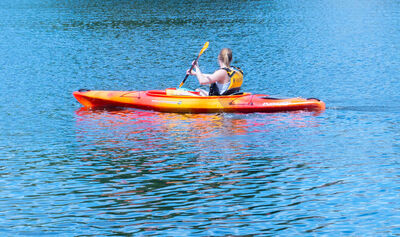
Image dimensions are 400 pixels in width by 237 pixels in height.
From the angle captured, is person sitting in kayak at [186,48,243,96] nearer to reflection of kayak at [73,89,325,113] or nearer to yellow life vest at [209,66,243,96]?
yellow life vest at [209,66,243,96]

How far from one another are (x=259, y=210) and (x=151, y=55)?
21.0 m

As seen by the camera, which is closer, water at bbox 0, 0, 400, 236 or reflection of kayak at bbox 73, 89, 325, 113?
water at bbox 0, 0, 400, 236

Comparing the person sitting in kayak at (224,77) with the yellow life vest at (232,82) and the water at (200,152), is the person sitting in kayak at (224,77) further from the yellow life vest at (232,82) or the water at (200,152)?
the water at (200,152)

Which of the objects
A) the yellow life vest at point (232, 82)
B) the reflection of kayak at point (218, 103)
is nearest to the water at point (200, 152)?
the reflection of kayak at point (218, 103)

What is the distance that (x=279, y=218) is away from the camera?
8.30m

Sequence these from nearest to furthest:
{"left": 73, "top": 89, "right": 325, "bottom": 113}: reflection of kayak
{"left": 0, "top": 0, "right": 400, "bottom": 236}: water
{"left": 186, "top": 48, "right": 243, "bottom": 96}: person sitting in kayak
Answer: {"left": 0, "top": 0, "right": 400, "bottom": 236}: water < {"left": 186, "top": 48, "right": 243, "bottom": 96}: person sitting in kayak < {"left": 73, "top": 89, "right": 325, "bottom": 113}: reflection of kayak

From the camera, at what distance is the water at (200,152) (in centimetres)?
840

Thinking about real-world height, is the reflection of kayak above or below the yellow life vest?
below

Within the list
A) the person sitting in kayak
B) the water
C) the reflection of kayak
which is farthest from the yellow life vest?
the water

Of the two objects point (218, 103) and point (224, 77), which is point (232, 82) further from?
point (218, 103)

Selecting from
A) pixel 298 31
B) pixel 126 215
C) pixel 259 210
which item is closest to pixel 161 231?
pixel 126 215

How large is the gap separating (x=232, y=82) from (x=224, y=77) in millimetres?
247

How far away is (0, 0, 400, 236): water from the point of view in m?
8.40

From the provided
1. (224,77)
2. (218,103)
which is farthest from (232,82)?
(218,103)
